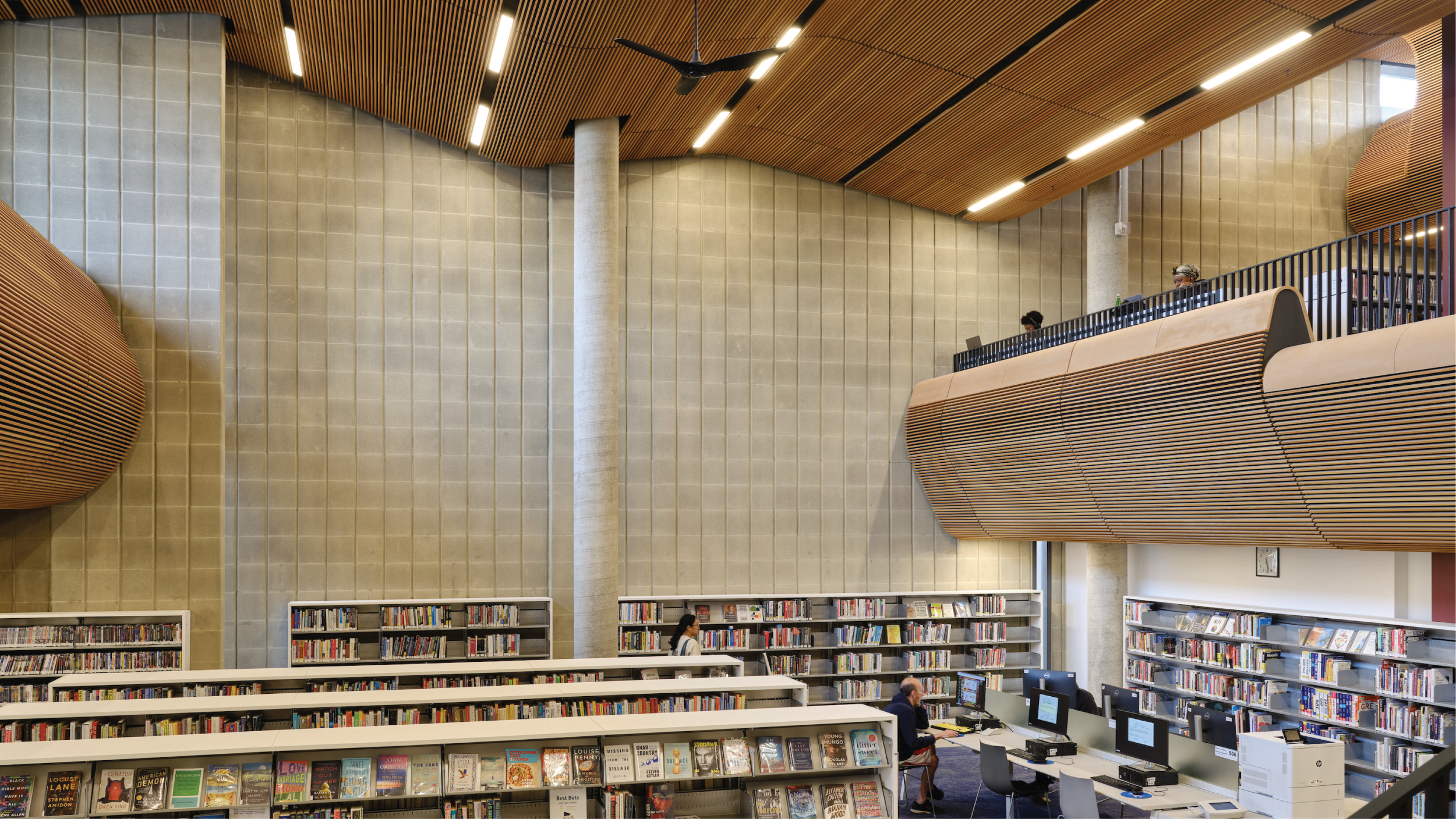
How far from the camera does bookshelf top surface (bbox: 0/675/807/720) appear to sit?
607 cm

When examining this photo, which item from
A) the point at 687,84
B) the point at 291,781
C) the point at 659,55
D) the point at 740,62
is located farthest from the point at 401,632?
the point at 740,62

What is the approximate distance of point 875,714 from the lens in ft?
19.6

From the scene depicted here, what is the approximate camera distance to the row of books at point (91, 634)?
902cm

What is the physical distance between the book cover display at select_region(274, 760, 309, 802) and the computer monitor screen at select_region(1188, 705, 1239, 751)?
670cm

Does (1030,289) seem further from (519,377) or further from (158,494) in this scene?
(158,494)

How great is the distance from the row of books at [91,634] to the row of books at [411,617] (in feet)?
6.24

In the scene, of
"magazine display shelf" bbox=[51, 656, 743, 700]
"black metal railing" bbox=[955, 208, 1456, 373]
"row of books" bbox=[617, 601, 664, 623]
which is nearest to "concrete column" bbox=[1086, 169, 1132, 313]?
→ "black metal railing" bbox=[955, 208, 1456, 373]

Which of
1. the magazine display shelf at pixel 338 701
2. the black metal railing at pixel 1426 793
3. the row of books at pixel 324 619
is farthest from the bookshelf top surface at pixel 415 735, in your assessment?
the row of books at pixel 324 619

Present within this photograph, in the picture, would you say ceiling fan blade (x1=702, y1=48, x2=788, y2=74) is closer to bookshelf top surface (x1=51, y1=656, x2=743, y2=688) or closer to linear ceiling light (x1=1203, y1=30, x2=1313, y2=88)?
bookshelf top surface (x1=51, y1=656, x2=743, y2=688)

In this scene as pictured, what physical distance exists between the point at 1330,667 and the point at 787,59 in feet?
24.3

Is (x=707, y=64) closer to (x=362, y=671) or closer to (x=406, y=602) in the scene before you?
(x=362, y=671)

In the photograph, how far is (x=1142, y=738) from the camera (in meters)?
7.48

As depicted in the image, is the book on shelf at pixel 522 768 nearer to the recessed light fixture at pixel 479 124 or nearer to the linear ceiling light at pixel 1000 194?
the recessed light fixture at pixel 479 124

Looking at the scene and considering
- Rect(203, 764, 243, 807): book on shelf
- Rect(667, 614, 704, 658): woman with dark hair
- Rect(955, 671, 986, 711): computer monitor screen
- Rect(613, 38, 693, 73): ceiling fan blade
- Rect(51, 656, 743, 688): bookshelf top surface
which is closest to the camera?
Rect(203, 764, 243, 807): book on shelf
